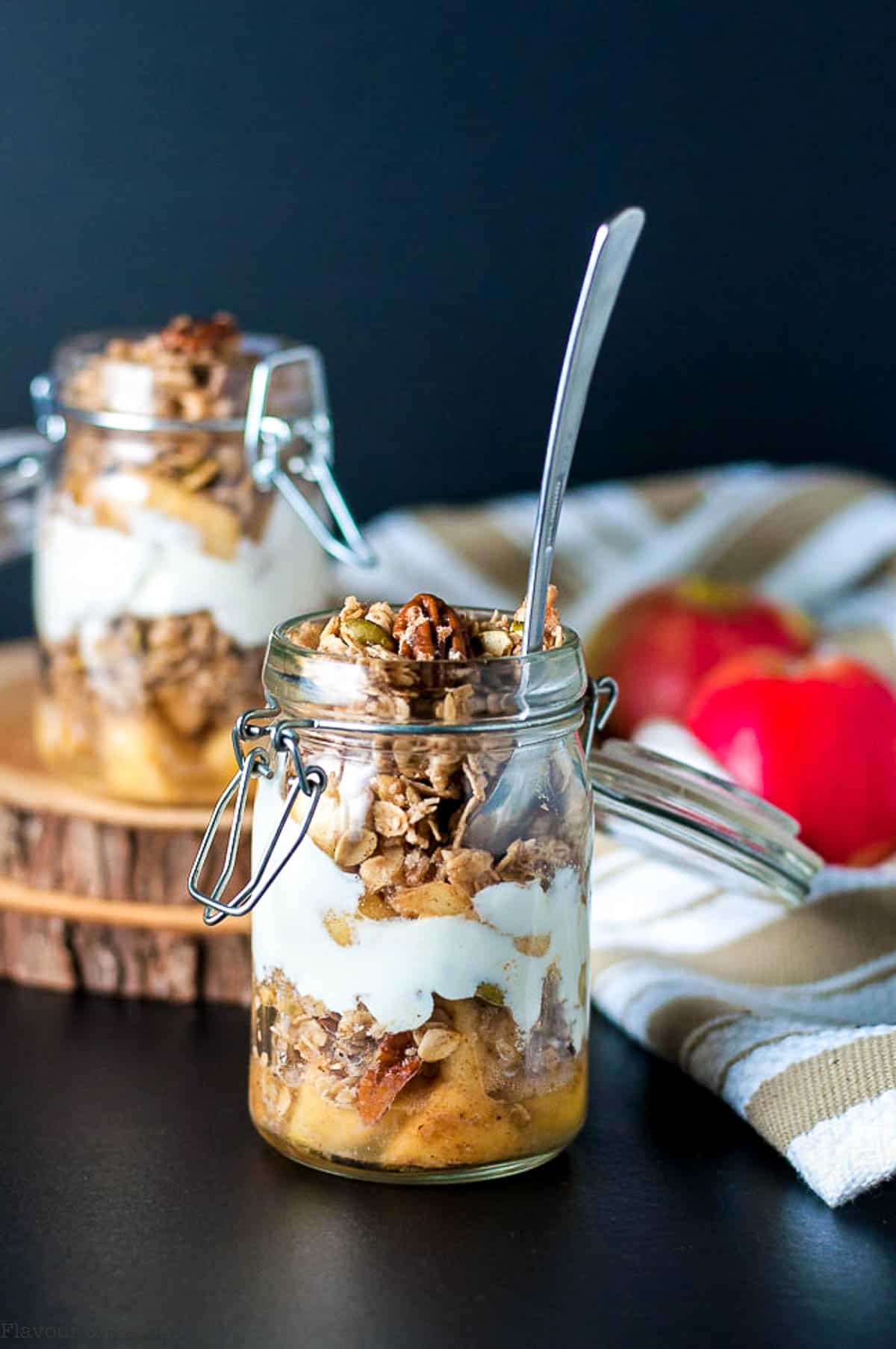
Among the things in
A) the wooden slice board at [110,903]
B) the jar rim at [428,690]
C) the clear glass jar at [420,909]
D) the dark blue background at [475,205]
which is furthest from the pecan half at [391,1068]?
the dark blue background at [475,205]

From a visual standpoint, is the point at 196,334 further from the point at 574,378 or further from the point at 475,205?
the point at 475,205

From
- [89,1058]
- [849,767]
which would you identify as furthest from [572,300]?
[89,1058]

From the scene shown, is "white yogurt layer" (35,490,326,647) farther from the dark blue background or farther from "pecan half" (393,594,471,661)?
the dark blue background

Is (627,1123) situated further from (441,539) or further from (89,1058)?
(441,539)

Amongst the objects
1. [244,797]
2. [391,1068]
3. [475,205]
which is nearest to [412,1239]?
[391,1068]

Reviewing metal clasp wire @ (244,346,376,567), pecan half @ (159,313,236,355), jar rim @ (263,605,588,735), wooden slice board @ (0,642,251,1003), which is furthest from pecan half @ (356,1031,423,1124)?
pecan half @ (159,313,236,355)
